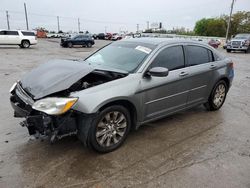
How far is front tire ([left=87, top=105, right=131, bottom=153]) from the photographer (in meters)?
3.13

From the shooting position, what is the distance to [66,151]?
11.1 feet

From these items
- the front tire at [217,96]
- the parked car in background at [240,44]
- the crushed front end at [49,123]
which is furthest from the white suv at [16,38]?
the crushed front end at [49,123]

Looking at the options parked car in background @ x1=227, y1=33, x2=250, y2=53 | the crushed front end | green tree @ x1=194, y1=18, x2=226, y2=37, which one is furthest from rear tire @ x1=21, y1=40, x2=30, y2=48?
green tree @ x1=194, y1=18, x2=226, y2=37

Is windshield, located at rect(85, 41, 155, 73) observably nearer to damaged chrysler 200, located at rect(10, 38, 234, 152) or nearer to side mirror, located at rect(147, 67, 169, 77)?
damaged chrysler 200, located at rect(10, 38, 234, 152)

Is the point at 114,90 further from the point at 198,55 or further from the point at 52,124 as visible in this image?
the point at 198,55

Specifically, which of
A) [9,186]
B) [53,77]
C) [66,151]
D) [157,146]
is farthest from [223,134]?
[9,186]

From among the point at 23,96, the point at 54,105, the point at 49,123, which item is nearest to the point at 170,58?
the point at 54,105

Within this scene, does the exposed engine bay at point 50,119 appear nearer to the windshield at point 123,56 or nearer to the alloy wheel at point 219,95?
the windshield at point 123,56

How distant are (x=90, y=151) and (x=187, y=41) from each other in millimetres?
2817

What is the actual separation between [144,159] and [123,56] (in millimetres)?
1828

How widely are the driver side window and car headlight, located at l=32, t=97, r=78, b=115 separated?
1.54 meters

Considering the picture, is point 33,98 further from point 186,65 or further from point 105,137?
point 186,65

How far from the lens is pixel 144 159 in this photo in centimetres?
325

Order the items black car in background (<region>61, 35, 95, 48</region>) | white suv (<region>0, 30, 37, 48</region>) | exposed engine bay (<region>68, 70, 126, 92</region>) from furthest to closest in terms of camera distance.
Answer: black car in background (<region>61, 35, 95, 48</region>) → white suv (<region>0, 30, 37, 48</region>) → exposed engine bay (<region>68, 70, 126, 92</region>)
